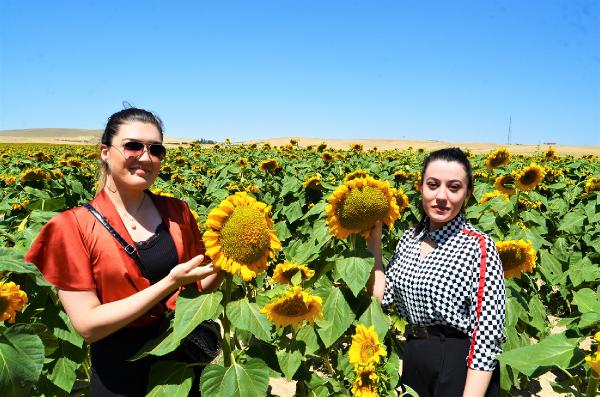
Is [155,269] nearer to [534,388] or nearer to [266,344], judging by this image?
[266,344]

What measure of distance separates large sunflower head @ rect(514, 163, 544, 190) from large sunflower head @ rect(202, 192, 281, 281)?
135 inches

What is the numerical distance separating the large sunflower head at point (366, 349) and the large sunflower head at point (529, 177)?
3.01 meters

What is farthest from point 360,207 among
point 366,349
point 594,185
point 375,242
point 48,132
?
point 48,132

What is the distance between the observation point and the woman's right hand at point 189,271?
1.66m

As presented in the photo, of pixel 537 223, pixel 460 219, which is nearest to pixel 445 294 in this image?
pixel 460 219

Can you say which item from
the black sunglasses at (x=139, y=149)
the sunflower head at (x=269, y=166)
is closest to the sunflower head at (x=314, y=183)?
the sunflower head at (x=269, y=166)

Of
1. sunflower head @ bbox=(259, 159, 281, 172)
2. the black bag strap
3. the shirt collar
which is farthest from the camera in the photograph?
sunflower head @ bbox=(259, 159, 281, 172)

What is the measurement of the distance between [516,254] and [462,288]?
105 cm

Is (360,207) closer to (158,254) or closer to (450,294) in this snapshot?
(450,294)

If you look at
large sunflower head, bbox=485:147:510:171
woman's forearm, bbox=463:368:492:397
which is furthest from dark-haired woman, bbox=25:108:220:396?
large sunflower head, bbox=485:147:510:171

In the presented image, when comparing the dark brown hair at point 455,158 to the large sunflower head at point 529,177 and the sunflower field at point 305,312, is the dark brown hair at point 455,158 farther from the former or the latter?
the large sunflower head at point 529,177

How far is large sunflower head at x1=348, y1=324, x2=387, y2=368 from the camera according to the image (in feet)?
6.22

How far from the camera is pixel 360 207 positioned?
236 centimetres

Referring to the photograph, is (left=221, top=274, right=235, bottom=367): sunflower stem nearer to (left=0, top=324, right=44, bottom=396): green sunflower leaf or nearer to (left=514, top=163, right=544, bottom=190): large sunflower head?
(left=0, top=324, right=44, bottom=396): green sunflower leaf
